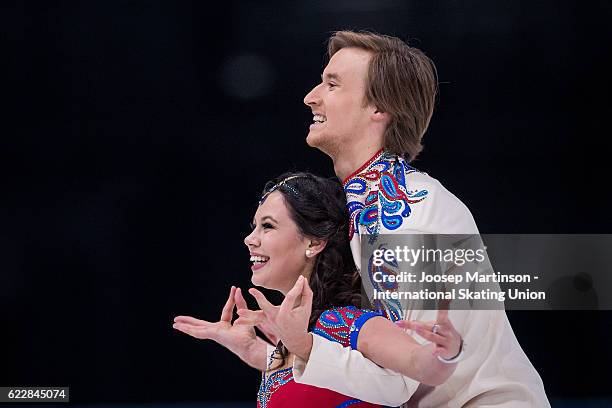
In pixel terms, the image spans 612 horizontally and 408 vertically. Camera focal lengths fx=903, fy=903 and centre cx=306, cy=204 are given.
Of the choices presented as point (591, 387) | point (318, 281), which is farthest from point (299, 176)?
point (591, 387)

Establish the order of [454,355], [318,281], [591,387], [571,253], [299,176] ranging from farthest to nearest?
[591,387]
[571,253]
[299,176]
[318,281]
[454,355]

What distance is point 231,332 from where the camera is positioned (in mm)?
3164

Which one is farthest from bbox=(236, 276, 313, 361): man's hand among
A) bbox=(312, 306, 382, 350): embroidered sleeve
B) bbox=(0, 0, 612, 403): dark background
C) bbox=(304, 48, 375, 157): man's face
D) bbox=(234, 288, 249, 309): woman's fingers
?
bbox=(0, 0, 612, 403): dark background

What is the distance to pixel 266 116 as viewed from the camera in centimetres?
491

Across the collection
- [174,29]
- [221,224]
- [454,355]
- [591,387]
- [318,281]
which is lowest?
[591,387]

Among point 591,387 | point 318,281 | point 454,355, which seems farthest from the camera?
point 591,387

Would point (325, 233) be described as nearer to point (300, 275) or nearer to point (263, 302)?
point (300, 275)

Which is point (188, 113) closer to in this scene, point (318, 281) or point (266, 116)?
point (266, 116)

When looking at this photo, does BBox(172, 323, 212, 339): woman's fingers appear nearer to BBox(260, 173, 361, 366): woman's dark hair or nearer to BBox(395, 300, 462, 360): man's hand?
BBox(260, 173, 361, 366): woman's dark hair

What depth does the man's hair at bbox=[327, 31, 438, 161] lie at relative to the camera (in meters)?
3.16

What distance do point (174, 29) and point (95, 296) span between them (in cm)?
154

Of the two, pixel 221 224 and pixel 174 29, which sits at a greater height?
pixel 174 29

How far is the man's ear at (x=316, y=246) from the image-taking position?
10.1 feet

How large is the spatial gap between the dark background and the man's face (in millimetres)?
1500
